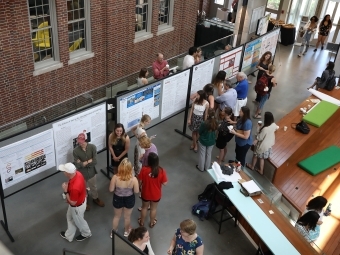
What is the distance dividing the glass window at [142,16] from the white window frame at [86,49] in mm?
2071

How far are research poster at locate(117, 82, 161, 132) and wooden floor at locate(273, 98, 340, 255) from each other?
3142 mm

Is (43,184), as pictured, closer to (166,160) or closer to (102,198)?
(102,198)

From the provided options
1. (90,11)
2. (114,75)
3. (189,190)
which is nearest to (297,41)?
(114,75)

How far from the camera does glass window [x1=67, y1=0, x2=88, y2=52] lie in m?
10.1

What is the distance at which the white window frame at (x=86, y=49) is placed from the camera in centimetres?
1027

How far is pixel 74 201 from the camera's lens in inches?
238

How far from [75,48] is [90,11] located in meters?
1.11

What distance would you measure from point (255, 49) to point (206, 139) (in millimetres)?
4748

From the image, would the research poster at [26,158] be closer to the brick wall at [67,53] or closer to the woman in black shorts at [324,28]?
the brick wall at [67,53]

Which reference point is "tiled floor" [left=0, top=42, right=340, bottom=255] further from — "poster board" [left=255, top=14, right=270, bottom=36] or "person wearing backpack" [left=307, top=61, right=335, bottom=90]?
"poster board" [left=255, top=14, right=270, bottom=36]

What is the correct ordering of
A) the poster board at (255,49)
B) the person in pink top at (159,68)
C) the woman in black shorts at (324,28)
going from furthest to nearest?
1. the woman in black shorts at (324,28)
2. the poster board at (255,49)
3. the person in pink top at (159,68)

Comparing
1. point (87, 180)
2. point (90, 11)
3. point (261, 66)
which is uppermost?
point (90, 11)

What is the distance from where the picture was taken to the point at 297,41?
17750mm

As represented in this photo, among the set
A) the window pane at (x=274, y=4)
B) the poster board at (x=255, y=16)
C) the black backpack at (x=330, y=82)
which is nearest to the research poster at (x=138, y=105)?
the black backpack at (x=330, y=82)
